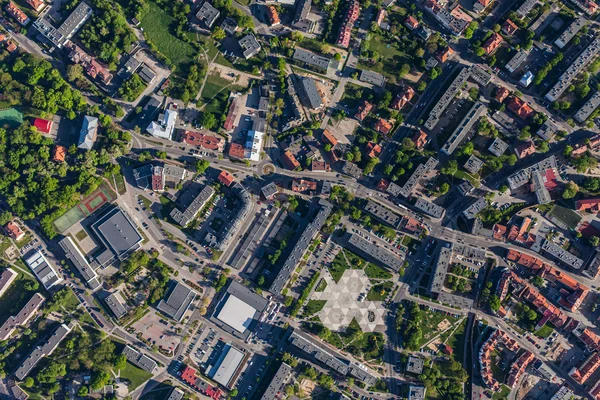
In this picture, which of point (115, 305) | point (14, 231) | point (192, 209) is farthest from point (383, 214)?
point (14, 231)

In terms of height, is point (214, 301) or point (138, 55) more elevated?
point (138, 55)

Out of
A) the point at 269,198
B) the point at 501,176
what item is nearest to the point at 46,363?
the point at 269,198

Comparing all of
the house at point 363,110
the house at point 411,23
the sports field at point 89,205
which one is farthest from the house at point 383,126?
the sports field at point 89,205

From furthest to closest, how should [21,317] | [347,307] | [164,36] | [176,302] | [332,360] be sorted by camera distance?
[164,36], [347,307], [176,302], [21,317], [332,360]

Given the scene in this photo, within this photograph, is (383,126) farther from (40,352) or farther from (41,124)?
(40,352)

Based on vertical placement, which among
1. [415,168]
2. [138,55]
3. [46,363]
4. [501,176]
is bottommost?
[46,363]

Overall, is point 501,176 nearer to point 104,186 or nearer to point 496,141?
point 496,141
